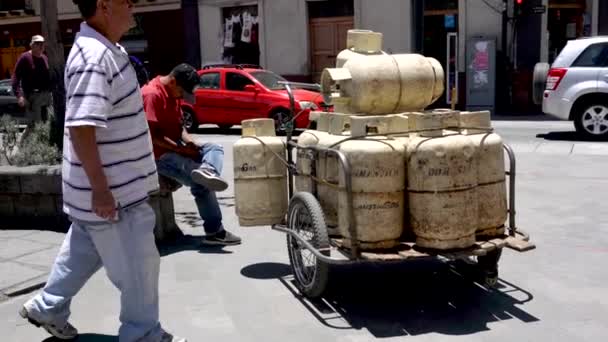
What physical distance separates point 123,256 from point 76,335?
0.98 meters

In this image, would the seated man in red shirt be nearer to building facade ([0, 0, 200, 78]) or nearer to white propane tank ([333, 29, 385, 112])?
white propane tank ([333, 29, 385, 112])

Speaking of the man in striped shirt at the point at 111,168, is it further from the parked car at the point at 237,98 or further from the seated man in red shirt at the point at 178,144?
the parked car at the point at 237,98

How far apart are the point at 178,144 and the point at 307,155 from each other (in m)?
1.55

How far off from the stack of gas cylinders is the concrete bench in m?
1.20

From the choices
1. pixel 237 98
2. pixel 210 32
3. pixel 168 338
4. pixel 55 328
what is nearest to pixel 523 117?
pixel 237 98

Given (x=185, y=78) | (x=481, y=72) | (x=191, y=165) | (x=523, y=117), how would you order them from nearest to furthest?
1. (x=185, y=78)
2. (x=191, y=165)
3. (x=523, y=117)
4. (x=481, y=72)

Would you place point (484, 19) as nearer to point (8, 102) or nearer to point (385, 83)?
point (8, 102)

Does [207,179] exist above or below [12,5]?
below

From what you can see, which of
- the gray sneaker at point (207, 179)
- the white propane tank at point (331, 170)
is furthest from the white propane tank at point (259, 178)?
the white propane tank at point (331, 170)

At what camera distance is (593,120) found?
1299 cm

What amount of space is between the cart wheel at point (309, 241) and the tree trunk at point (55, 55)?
3.53 metres

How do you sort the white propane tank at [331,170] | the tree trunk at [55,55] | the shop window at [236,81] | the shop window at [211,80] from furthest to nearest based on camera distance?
the shop window at [211,80] → the shop window at [236,81] → the tree trunk at [55,55] → the white propane tank at [331,170]

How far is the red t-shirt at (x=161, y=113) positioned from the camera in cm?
602

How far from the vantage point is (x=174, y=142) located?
621 centimetres
